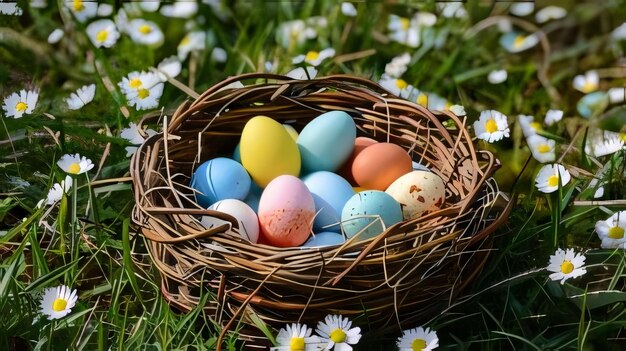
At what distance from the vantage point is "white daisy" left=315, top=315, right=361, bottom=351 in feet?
4.49

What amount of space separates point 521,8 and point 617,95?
0.47 m

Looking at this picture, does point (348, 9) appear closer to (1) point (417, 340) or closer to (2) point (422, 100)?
(2) point (422, 100)

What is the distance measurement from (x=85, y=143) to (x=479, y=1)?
1.30m

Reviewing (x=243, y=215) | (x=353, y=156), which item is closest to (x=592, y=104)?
(x=353, y=156)

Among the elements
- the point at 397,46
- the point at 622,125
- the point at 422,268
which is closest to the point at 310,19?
the point at 397,46

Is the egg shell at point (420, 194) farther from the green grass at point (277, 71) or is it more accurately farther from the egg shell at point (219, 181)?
the egg shell at point (219, 181)

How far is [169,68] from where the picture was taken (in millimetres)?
2285

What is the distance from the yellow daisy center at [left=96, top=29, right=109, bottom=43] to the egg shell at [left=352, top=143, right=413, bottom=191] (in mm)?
873

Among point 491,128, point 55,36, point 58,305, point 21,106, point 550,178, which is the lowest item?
point 58,305

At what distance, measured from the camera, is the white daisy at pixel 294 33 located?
2.49 metres

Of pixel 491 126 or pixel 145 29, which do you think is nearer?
pixel 491 126

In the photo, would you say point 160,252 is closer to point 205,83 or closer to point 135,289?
point 135,289

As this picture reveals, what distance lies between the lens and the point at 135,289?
5.03ft

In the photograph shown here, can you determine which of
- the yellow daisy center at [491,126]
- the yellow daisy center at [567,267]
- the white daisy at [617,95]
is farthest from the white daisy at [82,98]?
the white daisy at [617,95]
